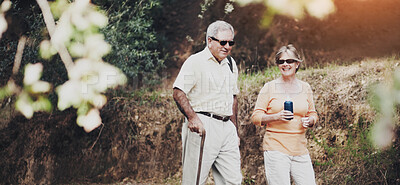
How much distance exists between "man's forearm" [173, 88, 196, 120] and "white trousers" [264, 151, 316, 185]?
0.74m

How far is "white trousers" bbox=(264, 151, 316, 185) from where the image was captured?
3320 millimetres

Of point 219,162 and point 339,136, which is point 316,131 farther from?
point 219,162

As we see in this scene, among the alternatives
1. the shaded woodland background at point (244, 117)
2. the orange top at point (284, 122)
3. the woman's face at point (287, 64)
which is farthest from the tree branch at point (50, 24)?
the woman's face at point (287, 64)

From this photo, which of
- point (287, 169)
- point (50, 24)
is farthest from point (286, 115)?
point (50, 24)

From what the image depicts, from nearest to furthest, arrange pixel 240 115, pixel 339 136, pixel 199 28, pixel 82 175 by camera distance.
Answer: pixel 339 136 < pixel 240 115 < pixel 82 175 < pixel 199 28

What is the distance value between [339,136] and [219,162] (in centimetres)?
268

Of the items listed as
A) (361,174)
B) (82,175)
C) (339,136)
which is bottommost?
(82,175)

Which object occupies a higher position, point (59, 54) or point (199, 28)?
point (199, 28)

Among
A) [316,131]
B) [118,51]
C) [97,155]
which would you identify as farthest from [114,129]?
[316,131]

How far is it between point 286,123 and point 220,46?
0.88 m

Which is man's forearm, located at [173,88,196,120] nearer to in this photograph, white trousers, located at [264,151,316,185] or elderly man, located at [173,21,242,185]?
elderly man, located at [173,21,242,185]

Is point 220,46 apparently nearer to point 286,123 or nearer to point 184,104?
point 184,104

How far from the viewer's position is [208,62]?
3627mm

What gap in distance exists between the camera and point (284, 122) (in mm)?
3414
